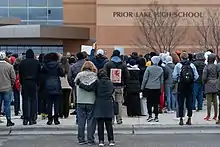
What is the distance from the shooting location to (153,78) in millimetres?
14773

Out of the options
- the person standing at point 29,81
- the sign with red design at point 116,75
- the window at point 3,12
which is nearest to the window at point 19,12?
the window at point 3,12

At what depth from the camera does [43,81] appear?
14523 millimetres

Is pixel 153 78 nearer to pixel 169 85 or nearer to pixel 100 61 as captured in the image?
pixel 100 61

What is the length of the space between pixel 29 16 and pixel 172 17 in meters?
14.8

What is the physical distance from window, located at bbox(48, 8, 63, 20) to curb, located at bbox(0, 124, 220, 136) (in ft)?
122

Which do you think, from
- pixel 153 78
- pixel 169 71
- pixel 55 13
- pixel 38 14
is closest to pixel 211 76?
pixel 153 78

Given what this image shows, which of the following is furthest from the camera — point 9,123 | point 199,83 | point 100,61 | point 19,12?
point 19,12

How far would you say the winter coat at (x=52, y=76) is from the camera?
14117 millimetres

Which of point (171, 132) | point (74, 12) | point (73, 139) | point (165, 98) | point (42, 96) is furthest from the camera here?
point (74, 12)

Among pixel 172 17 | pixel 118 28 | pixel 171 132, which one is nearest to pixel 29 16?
pixel 118 28

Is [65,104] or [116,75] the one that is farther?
[65,104]

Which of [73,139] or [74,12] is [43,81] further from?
[74,12]

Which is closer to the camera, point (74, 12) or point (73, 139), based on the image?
point (73, 139)

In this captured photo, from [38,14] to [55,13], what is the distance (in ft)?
5.47
